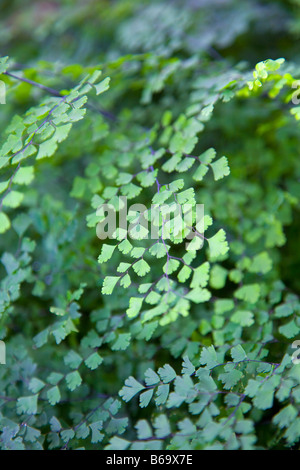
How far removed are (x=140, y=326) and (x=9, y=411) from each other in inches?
15.4

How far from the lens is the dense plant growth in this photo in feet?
2.60

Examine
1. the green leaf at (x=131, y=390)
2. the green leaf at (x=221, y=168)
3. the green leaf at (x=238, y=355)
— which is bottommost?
the green leaf at (x=238, y=355)

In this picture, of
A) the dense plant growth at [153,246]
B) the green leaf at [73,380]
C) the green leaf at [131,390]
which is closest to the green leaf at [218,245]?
the dense plant growth at [153,246]

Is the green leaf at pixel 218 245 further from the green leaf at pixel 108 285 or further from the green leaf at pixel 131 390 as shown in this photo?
the green leaf at pixel 131 390

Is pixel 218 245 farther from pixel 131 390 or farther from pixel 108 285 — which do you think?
pixel 131 390

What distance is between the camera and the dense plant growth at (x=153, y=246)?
791 millimetres

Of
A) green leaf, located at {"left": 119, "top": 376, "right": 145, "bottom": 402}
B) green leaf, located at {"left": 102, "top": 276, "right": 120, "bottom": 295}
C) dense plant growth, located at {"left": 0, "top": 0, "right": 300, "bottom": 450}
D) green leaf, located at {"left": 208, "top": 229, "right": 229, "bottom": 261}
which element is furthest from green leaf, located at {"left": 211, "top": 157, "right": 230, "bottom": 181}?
green leaf, located at {"left": 119, "top": 376, "right": 145, "bottom": 402}

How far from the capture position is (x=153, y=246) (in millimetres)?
794

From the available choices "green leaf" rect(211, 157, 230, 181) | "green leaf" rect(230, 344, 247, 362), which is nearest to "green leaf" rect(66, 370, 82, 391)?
"green leaf" rect(230, 344, 247, 362)

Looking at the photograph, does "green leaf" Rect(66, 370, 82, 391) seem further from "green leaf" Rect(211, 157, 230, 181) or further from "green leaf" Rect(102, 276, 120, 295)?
"green leaf" Rect(211, 157, 230, 181)

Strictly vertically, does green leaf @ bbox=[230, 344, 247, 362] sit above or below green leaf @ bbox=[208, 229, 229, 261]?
below

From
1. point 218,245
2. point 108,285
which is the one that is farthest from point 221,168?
point 108,285

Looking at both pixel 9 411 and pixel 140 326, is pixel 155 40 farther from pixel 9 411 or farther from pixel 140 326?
Answer: pixel 9 411

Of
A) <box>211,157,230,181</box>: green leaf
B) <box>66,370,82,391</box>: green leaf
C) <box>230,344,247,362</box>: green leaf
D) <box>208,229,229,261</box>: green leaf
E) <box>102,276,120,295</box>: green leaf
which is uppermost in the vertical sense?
<box>102,276,120,295</box>: green leaf
